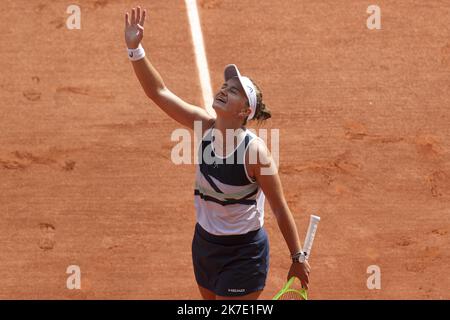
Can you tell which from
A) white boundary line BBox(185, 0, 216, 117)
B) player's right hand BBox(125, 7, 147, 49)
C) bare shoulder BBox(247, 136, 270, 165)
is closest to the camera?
bare shoulder BBox(247, 136, 270, 165)

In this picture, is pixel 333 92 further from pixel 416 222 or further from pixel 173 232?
pixel 173 232

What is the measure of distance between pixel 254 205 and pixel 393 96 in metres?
2.67

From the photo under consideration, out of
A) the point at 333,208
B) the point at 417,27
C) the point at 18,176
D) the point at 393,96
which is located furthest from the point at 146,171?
the point at 417,27

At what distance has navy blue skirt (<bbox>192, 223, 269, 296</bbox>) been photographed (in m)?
4.48

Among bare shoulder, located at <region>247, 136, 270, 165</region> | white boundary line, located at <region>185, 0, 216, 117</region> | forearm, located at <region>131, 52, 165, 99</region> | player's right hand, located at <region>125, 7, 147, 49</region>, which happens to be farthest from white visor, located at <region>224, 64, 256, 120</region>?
white boundary line, located at <region>185, 0, 216, 117</region>

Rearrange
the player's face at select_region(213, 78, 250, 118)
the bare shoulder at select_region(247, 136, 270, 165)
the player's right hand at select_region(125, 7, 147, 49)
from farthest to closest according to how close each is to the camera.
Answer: the player's right hand at select_region(125, 7, 147, 49), the player's face at select_region(213, 78, 250, 118), the bare shoulder at select_region(247, 136, 270, 165)

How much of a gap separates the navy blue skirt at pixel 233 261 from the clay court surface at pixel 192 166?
200 centimetres

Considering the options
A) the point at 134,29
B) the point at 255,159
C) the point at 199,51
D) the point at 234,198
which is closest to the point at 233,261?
the point at 234,198

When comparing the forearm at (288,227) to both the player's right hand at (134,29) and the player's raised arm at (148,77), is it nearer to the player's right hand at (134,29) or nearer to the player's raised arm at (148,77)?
the player's raised arm at (148,77)

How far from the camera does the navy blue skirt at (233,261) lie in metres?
4.48

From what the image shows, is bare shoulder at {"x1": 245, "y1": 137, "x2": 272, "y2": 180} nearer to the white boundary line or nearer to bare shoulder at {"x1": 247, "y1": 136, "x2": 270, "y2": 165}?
bare shoulder at {"x1": 247, "y1": 136, "x2": 270, "y2": 165}

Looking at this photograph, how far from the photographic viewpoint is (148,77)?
4.65m

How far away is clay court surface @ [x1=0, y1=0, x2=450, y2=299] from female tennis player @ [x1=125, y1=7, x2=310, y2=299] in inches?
80.3

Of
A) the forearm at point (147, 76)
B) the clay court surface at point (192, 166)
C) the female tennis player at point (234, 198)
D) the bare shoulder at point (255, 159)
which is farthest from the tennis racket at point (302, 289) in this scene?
the clay court surface at point (192, 166)
